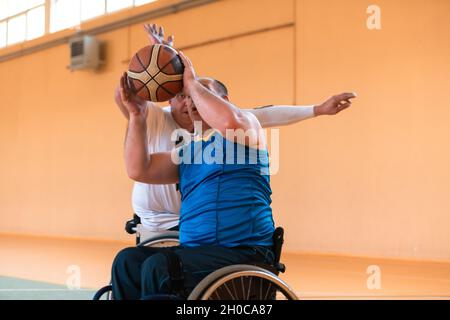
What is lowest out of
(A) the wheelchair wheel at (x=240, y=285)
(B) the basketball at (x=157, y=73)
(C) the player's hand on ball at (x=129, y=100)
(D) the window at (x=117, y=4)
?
(A) the wheelchair wheel at (x=240, y=285)

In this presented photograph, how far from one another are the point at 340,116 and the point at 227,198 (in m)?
Result: 5.20

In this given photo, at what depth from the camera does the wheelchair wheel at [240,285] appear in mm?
1539

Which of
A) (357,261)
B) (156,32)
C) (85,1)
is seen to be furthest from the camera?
(85,1)

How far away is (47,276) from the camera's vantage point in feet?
16.2

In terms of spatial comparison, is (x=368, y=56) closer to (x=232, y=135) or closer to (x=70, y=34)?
(x=232, y=135)

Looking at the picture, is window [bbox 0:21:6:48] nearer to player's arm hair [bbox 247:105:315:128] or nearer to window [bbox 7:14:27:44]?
window [bbox 7:14:27:44]

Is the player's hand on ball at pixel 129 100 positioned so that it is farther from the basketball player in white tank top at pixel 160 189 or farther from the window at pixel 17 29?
the window at pixel 17 29

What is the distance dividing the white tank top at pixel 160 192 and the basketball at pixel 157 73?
1.82 feet

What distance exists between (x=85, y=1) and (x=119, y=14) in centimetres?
105

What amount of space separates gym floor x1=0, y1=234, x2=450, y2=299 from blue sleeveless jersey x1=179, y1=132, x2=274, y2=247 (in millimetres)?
2167

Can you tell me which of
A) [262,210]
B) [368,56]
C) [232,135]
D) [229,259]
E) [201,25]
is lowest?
[229,259]

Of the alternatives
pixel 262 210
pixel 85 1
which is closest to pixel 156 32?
pixel 262 210

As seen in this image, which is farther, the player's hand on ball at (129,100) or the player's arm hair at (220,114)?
the player's hand on ball at (129,100)

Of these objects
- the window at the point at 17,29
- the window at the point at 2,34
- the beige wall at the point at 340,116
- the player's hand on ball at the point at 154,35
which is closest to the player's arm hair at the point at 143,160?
the player's hand on ball at the point at 154,35
